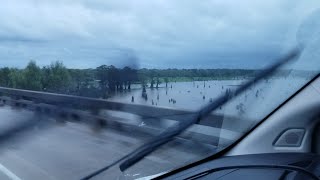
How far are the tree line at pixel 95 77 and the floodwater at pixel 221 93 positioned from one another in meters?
0.07

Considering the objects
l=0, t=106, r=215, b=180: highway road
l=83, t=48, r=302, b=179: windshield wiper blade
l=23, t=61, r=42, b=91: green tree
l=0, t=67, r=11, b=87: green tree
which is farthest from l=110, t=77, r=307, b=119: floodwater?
l=0, t=67, r=11, b=87: green tree

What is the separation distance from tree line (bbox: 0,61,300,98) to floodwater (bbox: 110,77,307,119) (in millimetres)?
68

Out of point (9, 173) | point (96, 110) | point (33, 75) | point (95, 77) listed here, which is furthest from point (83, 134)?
point (95, 77)

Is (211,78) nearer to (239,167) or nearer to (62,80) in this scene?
(239,167)

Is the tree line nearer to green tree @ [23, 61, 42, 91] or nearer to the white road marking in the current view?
green tree @ [23, 61, 42, 91]

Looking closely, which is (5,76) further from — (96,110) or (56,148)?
(56,148)

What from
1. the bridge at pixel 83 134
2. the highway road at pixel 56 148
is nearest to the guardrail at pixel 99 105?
the bridge at pixel 83 134

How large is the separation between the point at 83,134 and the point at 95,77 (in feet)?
8.42

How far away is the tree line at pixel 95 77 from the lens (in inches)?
161

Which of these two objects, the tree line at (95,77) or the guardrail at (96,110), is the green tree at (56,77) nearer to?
the tree line at (95,77)

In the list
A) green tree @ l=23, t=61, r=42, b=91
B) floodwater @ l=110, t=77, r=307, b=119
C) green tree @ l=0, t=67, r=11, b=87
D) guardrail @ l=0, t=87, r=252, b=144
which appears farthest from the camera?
green tree @ l=0, t=67, r=11, b=87

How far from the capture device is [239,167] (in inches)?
124

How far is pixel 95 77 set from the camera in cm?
454

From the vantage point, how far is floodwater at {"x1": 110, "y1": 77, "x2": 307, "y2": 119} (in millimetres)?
3496
